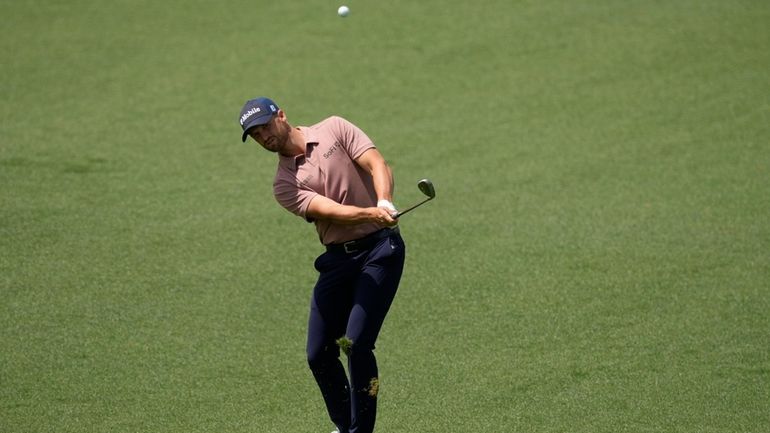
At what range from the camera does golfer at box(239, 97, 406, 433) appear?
5.51 meters

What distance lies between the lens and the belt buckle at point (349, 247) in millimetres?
5613

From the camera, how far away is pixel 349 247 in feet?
18.4

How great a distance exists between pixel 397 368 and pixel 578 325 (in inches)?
58.6

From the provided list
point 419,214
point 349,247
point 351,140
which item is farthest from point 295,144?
point 419,214

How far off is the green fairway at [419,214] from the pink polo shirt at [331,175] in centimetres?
138

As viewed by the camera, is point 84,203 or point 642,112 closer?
point 84,203

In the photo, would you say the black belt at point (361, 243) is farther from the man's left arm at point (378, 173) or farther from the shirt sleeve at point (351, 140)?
the shirt sleeve at point (351, 140)

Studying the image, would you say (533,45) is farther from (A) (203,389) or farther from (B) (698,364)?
(A) (203,389)

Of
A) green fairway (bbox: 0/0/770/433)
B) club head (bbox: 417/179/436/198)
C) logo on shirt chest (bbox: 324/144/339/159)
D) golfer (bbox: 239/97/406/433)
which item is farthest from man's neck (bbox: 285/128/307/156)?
green fairway (bbox: 0/0/770/433)

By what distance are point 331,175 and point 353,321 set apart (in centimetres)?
83

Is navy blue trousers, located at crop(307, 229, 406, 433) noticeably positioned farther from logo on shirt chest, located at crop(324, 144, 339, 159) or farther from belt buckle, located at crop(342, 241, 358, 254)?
logo on shirt chest, located at crop(324, 144, 339, 159)

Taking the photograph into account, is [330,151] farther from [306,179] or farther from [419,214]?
[419,214]

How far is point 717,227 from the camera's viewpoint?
914 centimetres

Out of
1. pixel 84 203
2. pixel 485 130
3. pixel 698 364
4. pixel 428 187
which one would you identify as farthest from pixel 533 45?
pixel 428 187
